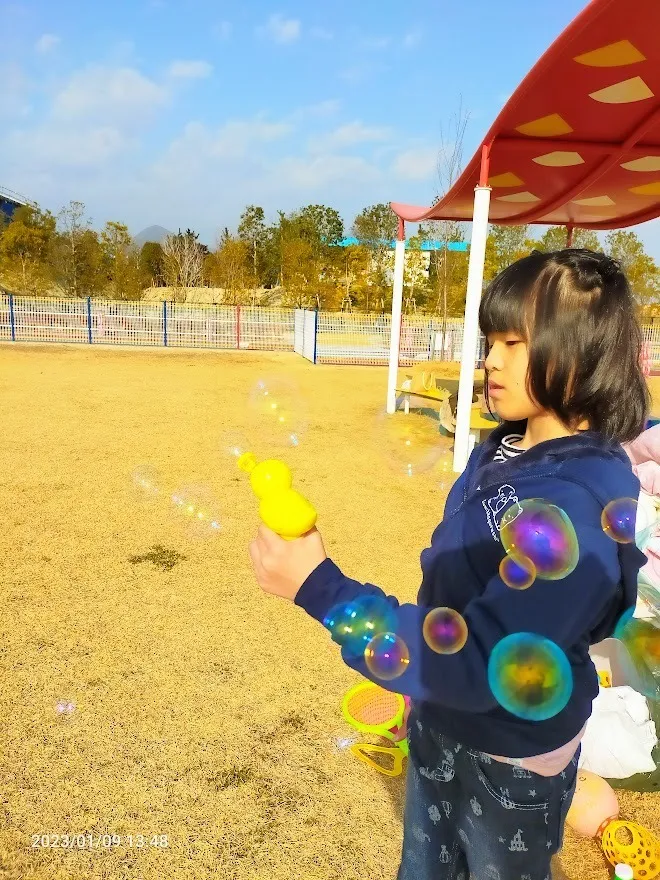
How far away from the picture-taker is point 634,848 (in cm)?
218

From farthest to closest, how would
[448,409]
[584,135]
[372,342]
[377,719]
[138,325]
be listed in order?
[138,325] < [372,342] < [448,409] < [584,135] < [377,719]

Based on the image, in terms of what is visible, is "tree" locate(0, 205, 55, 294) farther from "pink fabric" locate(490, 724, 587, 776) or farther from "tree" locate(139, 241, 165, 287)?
"pink fabric" locate(490, 724, 587, 776)

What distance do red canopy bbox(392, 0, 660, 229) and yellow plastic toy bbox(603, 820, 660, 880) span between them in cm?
437

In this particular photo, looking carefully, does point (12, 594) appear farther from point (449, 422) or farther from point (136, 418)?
point (449, 422)

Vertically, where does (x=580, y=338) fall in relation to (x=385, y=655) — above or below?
above

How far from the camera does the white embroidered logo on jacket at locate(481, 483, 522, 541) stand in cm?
112

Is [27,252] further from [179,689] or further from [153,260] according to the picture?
[179,689]

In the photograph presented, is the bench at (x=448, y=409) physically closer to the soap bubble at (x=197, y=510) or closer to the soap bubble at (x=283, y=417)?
Result: the soap bubble at (x=283, y=417)

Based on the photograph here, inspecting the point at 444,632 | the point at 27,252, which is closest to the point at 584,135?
the point at 444,632

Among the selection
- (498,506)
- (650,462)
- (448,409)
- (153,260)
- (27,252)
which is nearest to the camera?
(498,506)

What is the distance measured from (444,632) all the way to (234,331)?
22075mm

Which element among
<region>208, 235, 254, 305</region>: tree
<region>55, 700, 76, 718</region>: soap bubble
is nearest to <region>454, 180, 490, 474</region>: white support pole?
<region>55, 700, 76, 718</region>: soap bubble

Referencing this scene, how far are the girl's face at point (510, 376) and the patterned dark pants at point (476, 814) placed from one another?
0.68 m

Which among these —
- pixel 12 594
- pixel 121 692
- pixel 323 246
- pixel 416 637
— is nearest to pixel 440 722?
pixel 416 637
